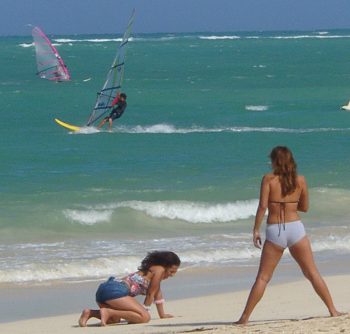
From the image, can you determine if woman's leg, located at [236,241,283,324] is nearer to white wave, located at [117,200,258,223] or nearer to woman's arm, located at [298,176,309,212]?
woman's arm, located at [298,176,309,212]

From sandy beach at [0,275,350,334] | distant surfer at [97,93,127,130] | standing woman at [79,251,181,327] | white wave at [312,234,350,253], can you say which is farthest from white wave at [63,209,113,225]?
distant surfer at [97,93,127,130]

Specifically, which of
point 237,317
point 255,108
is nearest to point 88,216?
point 237,317

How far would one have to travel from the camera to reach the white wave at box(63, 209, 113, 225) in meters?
16.4

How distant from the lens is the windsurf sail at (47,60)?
37.8 metres

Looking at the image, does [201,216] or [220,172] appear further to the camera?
[220,172]

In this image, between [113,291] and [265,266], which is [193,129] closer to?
[113,291]

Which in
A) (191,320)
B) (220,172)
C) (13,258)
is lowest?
(191,320)

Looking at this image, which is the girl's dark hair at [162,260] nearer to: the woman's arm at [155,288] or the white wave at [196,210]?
the woman's arm at [155,288]

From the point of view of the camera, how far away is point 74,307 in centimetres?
1073

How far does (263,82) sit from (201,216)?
35670 millimetres

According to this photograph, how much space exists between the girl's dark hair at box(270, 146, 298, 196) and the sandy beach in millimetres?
928

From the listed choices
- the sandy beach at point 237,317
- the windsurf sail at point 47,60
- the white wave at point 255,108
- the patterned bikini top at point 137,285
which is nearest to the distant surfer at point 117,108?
the white wave at point 255,108

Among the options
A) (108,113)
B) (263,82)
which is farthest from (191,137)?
(263,82)

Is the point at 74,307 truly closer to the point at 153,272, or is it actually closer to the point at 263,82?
the point at 153,272
